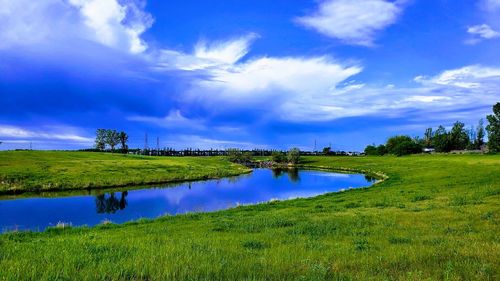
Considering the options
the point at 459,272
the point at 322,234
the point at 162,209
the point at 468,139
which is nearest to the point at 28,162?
the point at 162,209

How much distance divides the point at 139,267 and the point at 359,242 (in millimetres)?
7961

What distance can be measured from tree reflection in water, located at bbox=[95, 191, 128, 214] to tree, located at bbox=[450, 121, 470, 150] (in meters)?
Result: 167

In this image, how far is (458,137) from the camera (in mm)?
181625

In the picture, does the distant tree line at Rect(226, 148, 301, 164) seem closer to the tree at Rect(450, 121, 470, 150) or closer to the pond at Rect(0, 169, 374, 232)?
the tree at Rect(450, 121, 470, 150)

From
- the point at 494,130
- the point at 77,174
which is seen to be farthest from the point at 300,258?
the point at 494,130

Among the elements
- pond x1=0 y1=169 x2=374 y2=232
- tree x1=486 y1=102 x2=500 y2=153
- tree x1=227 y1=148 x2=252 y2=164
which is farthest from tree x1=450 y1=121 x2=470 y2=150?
pond x1=0 y1=169 x2=374 y2=232

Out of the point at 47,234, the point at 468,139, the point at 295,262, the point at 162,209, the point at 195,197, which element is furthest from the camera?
the point at 468,139

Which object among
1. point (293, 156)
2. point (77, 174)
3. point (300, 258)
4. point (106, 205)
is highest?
point (293, 156)

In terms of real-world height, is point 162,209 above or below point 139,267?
below

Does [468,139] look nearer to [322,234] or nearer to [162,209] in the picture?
[162,209]

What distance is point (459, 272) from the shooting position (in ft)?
29.1

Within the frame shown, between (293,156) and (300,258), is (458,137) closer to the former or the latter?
(293,156)

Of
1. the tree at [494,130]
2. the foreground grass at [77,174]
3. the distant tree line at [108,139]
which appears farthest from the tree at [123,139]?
the tree at [494,130]

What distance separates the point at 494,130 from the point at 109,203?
128m
